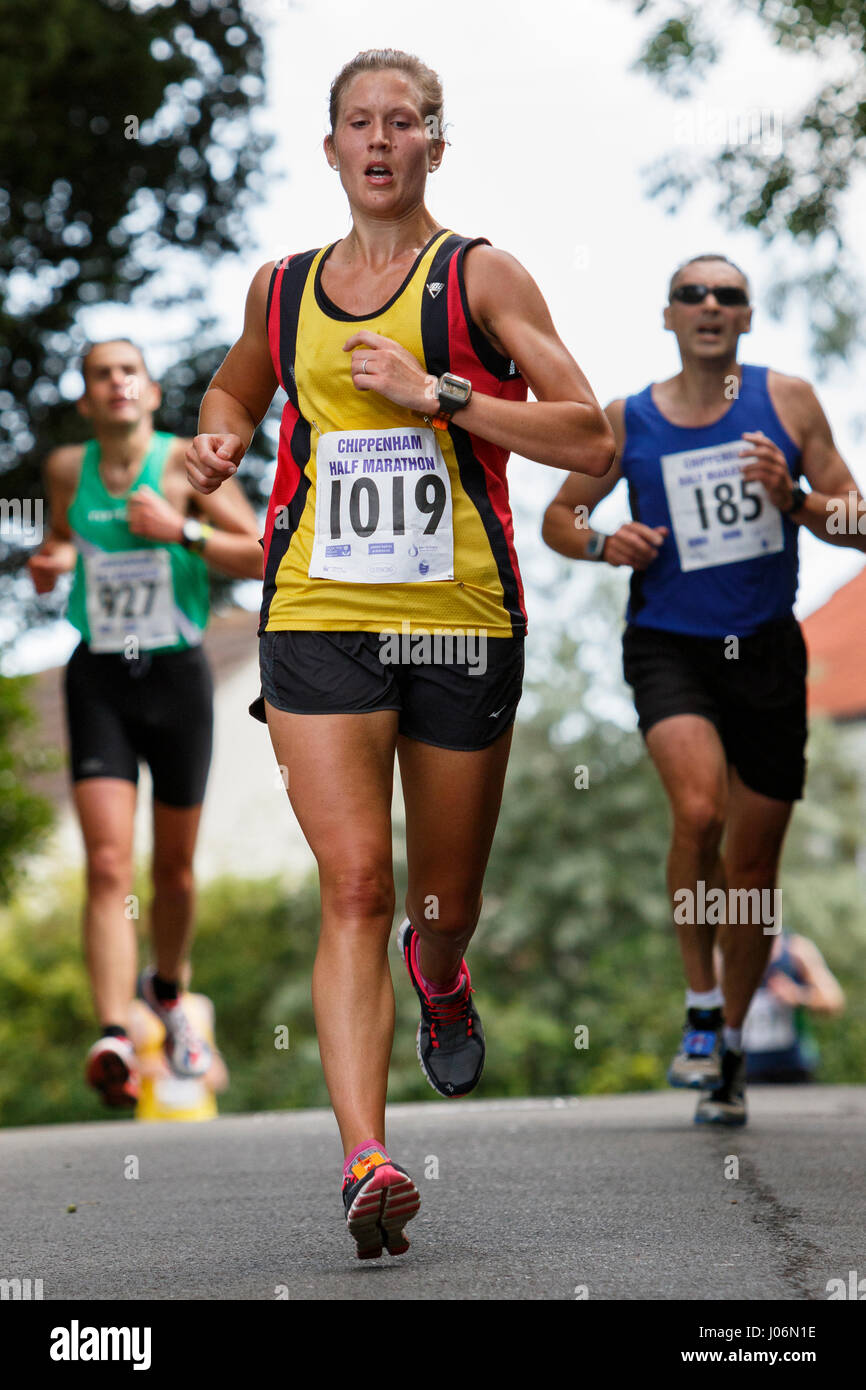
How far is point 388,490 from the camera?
420 centimetres

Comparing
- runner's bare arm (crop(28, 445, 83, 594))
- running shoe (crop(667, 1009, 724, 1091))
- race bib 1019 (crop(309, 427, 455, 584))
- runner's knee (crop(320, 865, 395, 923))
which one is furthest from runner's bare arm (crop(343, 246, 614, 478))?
runner's bare arm (crop(28, 445, 83, 594))

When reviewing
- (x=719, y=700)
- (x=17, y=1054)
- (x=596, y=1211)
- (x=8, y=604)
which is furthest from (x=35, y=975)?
(x=596, y=1211)

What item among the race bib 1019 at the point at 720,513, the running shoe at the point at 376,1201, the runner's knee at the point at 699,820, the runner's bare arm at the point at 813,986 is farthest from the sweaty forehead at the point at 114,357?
the runner's bare arm at the point at 813,986

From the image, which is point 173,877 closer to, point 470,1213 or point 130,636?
point 130,636

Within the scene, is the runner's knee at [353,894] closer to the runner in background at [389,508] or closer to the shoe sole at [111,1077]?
the runner in background at [389,508]

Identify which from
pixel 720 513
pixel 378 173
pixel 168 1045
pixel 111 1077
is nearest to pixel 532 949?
pixel 168 1045

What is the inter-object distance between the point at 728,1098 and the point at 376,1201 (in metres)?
3.37

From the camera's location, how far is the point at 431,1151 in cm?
609

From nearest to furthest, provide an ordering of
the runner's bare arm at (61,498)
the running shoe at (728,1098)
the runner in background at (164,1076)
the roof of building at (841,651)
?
the running shoe at (728,1098) < the runner's bare arm at (61,498) < the runner in background at (164,1076) < the roof of building at (841,651)

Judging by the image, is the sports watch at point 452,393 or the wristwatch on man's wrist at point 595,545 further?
the wristwatch on man's wrist at point 595,545

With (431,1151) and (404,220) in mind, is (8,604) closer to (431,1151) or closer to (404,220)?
(431,1151)

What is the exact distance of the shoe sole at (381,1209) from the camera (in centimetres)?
355
